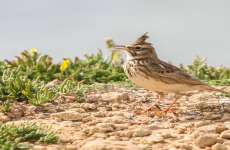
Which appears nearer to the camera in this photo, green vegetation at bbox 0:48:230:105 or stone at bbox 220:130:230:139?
stone at bbox 220:130:230:139

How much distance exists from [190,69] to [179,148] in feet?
21.8

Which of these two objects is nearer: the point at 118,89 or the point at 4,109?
the point at 4,109

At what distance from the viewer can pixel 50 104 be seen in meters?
10.9

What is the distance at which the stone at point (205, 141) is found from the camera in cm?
880

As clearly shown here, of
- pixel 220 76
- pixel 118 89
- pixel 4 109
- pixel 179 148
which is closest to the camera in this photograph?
pixel 179 148

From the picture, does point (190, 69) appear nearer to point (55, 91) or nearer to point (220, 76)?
point (220, 76)

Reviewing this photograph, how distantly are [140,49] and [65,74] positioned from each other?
10.7 feet

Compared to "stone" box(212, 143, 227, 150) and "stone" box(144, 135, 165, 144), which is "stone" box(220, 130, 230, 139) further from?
"stone" box(144, 135, 165, 144)

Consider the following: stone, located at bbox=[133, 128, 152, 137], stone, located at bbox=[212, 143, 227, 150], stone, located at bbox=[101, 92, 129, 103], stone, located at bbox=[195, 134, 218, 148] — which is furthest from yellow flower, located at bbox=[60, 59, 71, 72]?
stone, located at bbox=[212, 143, 227, 150]

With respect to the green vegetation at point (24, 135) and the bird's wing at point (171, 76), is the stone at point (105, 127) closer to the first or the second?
the green vegetation at point (24, 135)

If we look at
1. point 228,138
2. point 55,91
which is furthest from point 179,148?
point 55,91

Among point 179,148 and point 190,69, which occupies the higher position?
point 190,69

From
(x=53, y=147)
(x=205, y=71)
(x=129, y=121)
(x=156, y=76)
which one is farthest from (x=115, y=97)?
(x=205, y=71)

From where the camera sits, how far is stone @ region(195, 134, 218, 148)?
880cm
